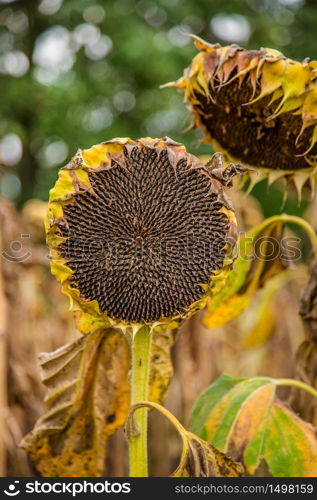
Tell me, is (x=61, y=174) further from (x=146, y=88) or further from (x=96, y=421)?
(x=146, y=88)

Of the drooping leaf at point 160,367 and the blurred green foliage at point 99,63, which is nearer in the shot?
the drooping leaf at point 160,367

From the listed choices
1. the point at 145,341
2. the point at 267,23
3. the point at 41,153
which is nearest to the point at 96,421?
the point at 145,341

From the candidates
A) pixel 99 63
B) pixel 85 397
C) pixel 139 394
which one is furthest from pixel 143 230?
pixel 99 63

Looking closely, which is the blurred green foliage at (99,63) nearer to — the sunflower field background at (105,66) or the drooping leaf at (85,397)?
the sunflower field background at (105,66)

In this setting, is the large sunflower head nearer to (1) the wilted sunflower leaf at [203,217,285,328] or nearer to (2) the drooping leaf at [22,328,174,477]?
(2) the drooping leaf at [22,328,174,477]

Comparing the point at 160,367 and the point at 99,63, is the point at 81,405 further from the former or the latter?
the point at 99,63

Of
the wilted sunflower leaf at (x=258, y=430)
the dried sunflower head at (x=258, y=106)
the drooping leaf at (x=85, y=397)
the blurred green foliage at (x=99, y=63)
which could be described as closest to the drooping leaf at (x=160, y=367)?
the drooping leaf at (x=85, y=397)
